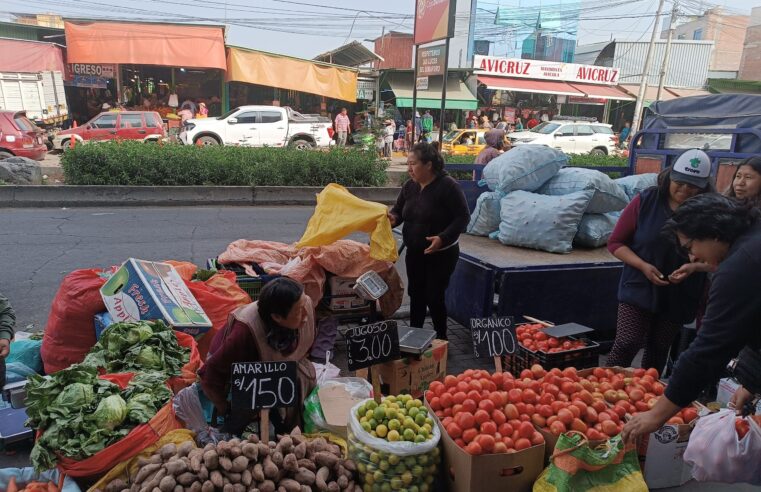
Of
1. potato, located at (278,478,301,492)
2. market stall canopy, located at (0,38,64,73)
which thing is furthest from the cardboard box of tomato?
market stall canopy, located at (0,38,64,73)

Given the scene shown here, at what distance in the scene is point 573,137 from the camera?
22.5 metres

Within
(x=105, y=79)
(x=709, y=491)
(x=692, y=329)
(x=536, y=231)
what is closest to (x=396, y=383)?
(x=709, y=491)

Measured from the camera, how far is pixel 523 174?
528 centimetres

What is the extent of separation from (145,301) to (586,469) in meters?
3.01

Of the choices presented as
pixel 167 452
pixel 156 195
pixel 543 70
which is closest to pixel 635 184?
pixel 167 452

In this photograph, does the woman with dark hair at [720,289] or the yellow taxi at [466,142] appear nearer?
the woman with dark hair at [720,289]

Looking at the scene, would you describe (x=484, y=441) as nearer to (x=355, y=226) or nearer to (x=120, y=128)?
(x=355, y=226)

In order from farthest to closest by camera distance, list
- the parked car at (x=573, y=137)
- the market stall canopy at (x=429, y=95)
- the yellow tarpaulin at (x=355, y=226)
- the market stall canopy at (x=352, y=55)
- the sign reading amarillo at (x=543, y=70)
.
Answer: the sign reading amarillo at (x=543, y=70), the market stall canopy at (x=429, y=95), the market stall canopy at (x=352, y=55), the parked car at (x=573, y=137), the yellow tarpaulin at (x=355, y=226)

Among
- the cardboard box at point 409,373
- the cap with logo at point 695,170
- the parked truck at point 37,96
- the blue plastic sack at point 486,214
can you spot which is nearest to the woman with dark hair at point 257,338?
the cardboard box at point 409,373

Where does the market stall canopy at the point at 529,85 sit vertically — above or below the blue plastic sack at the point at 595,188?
above

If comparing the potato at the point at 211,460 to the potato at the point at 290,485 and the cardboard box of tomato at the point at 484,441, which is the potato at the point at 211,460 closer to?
the potato at the point at 290,485

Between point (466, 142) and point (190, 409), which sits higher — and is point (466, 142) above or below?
above

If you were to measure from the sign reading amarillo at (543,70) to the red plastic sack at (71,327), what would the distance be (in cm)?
2518

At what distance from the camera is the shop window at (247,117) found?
58.4 feet
